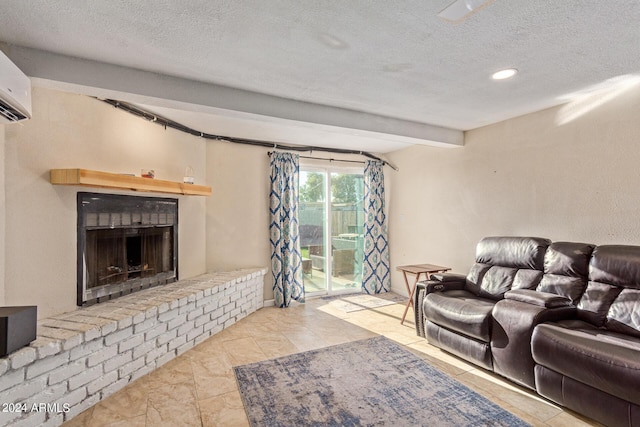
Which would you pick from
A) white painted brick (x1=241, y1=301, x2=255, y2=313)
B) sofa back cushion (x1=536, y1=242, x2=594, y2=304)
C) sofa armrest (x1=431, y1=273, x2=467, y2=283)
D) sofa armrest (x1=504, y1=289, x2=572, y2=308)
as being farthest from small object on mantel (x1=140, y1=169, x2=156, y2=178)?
sofa back cushion (x1=536, y1=242, x2=594, y2=304)

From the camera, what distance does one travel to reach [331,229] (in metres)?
5.33

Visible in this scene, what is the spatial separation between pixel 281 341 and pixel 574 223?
10.0 ft

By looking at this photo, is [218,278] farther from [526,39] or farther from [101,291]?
[526,39]

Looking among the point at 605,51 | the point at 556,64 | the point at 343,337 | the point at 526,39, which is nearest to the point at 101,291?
the point at 343,337

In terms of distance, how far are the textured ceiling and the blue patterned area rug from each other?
2341mm

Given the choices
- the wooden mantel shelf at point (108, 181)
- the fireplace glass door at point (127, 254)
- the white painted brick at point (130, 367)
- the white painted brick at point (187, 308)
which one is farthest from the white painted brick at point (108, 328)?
the wooden mantel shelf at point (108, 181)

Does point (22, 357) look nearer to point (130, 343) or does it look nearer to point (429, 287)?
point (130, 343)

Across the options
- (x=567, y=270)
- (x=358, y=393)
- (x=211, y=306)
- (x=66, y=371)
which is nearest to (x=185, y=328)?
(x=211, y=306)

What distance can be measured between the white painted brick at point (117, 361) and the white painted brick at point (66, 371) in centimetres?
18

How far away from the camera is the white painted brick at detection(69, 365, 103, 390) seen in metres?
2.10

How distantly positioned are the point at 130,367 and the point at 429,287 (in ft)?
9.10

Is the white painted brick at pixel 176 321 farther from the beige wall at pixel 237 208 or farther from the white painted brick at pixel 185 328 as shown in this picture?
the beige wall at pixel 237 208

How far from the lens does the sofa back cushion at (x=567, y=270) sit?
263cm

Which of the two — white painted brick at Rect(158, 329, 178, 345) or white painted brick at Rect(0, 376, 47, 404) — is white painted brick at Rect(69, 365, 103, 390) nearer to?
white painted brick at Rect(0, 376, 47, 404)
